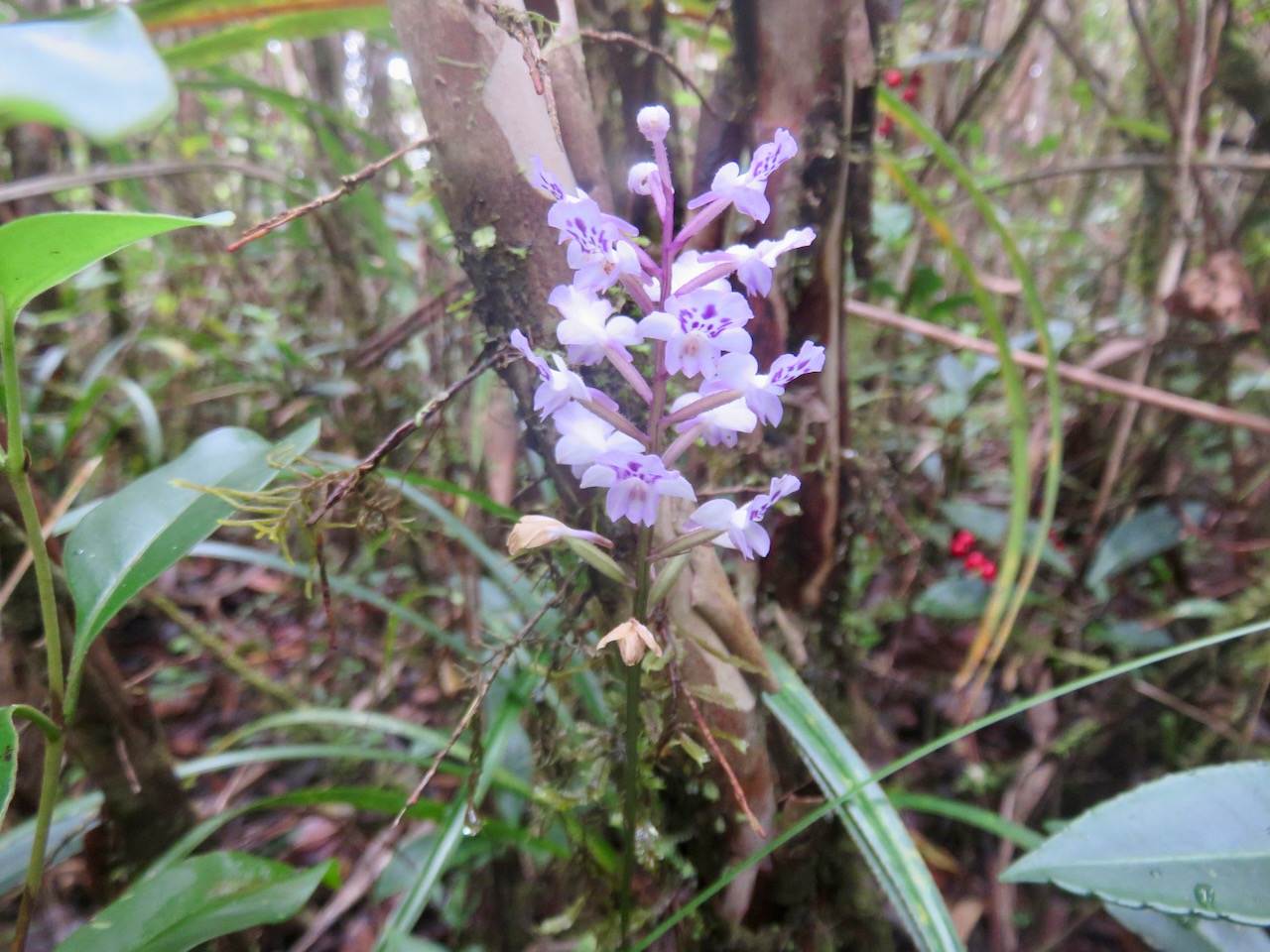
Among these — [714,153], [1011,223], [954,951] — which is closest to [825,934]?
[954,951]

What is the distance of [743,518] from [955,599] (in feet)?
3.30

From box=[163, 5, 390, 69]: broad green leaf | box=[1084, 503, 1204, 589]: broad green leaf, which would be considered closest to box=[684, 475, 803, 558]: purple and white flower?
box=[163, 5, 390, 69]: broad green leaf

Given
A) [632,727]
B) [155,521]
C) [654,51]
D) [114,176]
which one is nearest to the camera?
[632,727]

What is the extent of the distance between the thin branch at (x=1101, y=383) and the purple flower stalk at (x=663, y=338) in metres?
0.81

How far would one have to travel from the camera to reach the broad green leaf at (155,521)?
0.74 meters

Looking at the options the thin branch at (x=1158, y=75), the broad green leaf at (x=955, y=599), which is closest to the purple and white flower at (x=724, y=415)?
the broad green leaf at (x=955, y=599)

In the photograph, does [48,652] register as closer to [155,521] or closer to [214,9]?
[155,521]

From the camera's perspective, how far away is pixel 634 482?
0.54 m

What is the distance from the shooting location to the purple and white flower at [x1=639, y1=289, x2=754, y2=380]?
50 cm

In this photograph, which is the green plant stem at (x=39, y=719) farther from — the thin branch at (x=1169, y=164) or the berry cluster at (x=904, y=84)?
the thin branch at (x=1169, y=164)

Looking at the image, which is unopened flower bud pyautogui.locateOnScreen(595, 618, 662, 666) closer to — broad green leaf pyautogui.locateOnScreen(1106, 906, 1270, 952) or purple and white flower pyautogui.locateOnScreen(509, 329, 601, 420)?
purple and white flower pyautogui.locateOnScreen(509, 329, 601, 420)

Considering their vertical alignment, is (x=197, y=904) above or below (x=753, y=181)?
below

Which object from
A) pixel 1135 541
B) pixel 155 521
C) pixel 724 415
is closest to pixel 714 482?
pixel 724 415

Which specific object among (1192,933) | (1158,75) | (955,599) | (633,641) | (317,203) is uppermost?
(1158,75)
